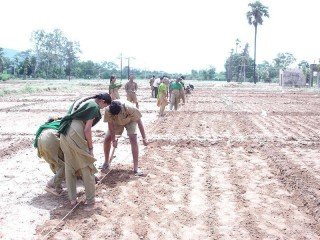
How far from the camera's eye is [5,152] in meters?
8.89

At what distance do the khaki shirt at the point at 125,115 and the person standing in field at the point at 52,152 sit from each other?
1.05m

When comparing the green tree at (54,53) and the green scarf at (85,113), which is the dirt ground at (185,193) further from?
the green tree at (54,53)

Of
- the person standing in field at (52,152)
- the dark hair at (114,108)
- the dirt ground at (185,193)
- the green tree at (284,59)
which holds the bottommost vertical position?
the dirt ground at (185,193)

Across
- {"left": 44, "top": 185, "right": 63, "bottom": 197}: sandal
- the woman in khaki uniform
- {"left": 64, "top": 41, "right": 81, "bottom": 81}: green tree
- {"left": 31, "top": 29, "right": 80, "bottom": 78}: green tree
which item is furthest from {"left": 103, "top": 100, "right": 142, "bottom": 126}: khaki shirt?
{"left": 64, "top": 41, "right": 81, "bottom": 81}: green tree

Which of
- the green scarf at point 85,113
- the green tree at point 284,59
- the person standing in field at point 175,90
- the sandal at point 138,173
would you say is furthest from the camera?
the green tree at point 284,59

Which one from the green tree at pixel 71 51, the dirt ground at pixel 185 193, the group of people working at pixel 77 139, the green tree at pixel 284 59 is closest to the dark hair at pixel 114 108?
the group of people working at pixel 77 139

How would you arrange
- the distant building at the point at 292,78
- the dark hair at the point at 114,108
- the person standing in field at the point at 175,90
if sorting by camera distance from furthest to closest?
the distant building at the point at 292,78
the person standing in field at the point at 175,90
the dark hair at the point at 114,108

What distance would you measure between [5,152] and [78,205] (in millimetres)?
3968

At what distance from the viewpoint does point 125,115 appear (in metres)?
6.79

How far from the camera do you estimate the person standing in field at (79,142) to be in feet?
17.5

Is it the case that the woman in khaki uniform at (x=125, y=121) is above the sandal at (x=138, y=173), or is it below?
above

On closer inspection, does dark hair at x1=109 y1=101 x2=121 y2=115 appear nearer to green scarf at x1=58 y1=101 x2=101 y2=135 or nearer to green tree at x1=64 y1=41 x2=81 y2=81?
green scarf at x1=58 y1=101 x2=101 y2=135

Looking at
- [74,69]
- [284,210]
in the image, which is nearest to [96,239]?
[284,210]

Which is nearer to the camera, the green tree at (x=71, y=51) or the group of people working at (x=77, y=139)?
the group of people working at (x=77, y=139)
